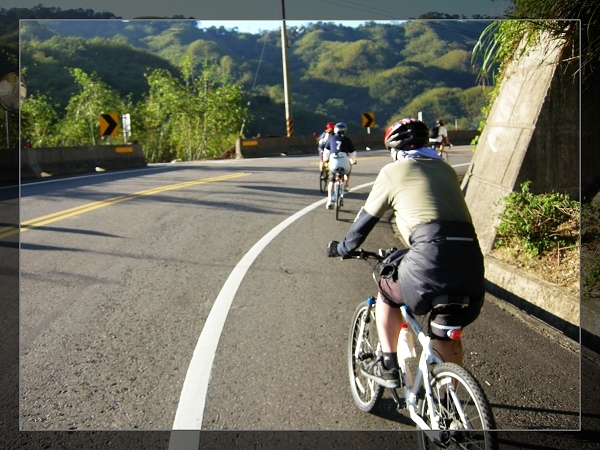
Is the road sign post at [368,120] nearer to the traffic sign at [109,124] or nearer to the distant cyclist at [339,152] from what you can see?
the distant cyclist at [339,152]

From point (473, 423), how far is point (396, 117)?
181cm

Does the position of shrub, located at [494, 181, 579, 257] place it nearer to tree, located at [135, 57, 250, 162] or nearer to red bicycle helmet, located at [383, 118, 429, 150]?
red bicycle helmet, located at [383, 118, 429, 150]

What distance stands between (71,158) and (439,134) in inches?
85.6

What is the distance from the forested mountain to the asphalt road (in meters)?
0.38

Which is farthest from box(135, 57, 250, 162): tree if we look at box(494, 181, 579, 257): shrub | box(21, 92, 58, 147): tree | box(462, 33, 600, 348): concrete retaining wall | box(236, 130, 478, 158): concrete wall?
box(494, 181, 579, 257): shrub

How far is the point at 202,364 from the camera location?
3398mm

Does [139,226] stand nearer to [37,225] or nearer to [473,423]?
[37,225]

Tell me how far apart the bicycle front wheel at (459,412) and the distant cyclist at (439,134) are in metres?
1.33

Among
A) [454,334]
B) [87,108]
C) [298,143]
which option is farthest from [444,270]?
[87,108]

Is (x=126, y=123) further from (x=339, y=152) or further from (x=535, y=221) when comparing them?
(x=535, y=221)

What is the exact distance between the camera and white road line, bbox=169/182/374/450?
126 inches

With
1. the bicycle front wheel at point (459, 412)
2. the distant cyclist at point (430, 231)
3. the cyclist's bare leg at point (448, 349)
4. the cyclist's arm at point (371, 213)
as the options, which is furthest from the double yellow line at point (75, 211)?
the bicycle front wheel at point (459, 412)

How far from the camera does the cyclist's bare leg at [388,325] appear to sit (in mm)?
3703

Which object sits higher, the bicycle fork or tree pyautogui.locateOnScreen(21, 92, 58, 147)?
tree pyautogui.locateOnScreen(21, 92, 58, 147)
